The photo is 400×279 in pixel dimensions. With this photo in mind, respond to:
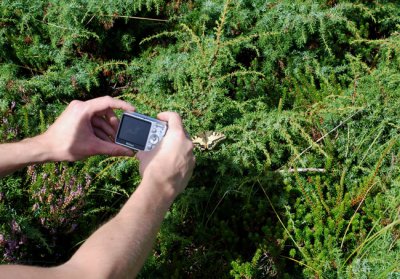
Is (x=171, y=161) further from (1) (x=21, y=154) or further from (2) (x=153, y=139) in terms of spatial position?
(1) (x=21, y=154)

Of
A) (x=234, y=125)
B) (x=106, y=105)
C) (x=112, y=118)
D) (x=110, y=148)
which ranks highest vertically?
(x=106, y=105)

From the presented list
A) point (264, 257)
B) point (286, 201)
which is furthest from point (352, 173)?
point (264, 257)

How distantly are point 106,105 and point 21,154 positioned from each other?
466 mm

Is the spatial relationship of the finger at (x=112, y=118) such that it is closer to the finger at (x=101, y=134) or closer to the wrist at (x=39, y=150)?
the finger at (x=101, y=134)

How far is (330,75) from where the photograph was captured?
11.4 ft

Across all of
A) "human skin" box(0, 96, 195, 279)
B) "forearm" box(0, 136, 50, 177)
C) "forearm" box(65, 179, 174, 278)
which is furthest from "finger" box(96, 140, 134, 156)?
"forearm" box(65, 179, 174, 278)

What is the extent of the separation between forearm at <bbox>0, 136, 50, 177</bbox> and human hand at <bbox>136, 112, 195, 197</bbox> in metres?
0.58

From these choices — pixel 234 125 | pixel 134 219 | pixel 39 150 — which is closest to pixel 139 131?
pixel 39 150

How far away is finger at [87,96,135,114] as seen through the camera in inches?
91.4

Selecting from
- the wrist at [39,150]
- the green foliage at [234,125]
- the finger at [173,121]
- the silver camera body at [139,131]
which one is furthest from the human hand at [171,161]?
the green foliage at [234,125]

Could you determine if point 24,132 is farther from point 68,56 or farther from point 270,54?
point 270,54

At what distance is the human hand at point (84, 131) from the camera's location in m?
2.36

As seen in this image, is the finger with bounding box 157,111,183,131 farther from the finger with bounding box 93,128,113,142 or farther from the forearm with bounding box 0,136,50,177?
the forearm with bounding box 0,136,50,177

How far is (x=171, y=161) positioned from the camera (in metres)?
2.01
